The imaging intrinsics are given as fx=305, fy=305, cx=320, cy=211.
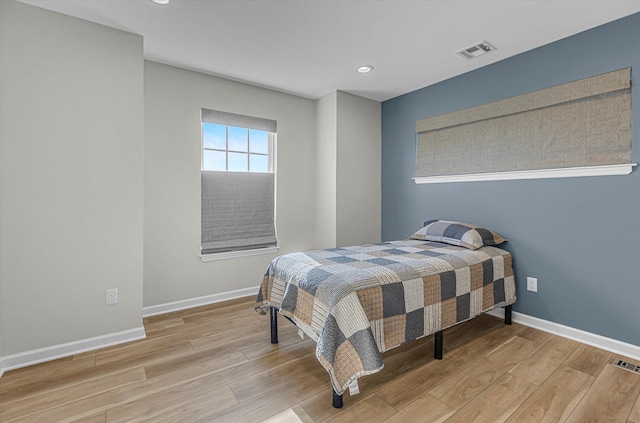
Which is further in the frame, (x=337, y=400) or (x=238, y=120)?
(x=238, y=120)

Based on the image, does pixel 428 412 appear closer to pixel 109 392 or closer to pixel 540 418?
pixel 540 418

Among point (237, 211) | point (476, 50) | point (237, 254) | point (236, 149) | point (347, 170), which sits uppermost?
point (476, 50)

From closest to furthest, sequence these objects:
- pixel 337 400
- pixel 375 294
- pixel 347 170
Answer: pixel 337 400
pixel 375 294
pixel 347 170

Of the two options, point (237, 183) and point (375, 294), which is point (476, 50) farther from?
point (237, 183)

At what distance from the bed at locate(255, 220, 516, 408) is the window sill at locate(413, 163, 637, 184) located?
58 centimetres

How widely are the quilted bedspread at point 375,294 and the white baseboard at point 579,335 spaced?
0.93 ft

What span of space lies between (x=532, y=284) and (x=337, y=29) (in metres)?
2.73

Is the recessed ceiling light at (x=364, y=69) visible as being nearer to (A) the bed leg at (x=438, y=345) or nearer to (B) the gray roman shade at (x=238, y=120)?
(B) the gray roman shade at (x=238, y=120)

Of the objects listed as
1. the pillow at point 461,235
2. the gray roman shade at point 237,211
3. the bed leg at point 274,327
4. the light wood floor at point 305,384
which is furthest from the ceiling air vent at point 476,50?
the bed leg at point 274,327

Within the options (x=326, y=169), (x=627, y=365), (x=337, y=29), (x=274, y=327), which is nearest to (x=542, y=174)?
(x=627, y=365)

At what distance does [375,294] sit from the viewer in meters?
1.80

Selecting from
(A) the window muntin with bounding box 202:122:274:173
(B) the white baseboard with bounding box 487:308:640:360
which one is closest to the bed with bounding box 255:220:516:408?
(B) the white baseboard with bounding box 487:308:640:360

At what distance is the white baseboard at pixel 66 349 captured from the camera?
2061mm

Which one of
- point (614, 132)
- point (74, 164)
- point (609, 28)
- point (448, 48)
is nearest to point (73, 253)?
point (74, 164)
